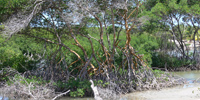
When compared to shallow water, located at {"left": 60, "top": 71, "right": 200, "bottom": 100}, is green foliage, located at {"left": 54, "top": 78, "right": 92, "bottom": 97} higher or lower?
higher

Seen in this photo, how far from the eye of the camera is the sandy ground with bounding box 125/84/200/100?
8.73 m

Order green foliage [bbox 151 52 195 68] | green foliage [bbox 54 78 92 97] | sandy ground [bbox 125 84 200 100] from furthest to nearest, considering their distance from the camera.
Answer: green foliage [bbox 151 52 195 68], green foliage [bbox 54 78 92 97], sandy ground [bbox 125 84 200 100]

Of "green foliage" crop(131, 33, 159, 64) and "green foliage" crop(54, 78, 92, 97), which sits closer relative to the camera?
"green foliage" crop(54, 78, 92, 97)

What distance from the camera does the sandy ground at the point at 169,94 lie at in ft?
28.6

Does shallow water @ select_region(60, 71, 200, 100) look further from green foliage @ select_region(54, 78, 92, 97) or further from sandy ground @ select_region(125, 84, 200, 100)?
green foliage @ select_region(54, 78, 92, 97)

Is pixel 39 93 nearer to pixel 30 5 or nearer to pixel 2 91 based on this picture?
pixel 2 91

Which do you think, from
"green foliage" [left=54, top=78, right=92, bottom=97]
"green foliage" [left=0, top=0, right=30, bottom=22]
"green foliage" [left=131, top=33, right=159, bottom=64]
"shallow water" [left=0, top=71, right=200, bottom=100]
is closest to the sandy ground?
"shallow water" [left=0, top=71, right=200, bottom=100]

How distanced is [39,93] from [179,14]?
37.4ft

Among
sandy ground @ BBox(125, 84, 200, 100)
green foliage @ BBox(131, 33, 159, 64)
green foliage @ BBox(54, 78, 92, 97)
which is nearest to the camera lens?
sandy ground @ BBox(125, 84, 200, 100)

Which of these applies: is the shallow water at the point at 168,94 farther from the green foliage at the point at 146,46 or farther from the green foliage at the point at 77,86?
the green foliage at the point at 146,46

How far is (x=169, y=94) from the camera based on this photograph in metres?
9.28

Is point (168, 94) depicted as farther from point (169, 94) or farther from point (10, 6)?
point (10, 6)

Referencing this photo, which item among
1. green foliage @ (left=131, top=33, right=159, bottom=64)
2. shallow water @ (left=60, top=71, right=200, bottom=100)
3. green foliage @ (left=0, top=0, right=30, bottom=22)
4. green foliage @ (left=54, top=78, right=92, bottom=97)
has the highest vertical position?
green foliage @ (left=0, top=0, right=30, bottom=22)

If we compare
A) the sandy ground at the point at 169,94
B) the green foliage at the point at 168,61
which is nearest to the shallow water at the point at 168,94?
the sandy ground at the point at 169,94
